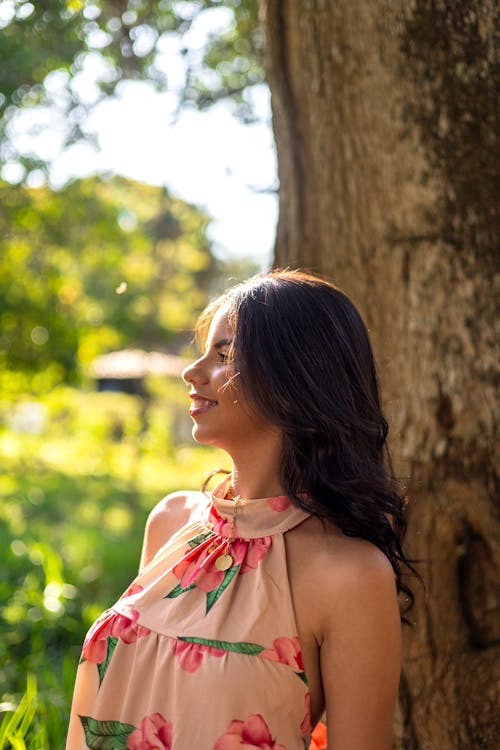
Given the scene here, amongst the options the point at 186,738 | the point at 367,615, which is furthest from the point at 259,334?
the point at 186,738

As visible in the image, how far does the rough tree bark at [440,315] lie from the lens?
2816 millimetres

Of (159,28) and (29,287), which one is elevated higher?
(159,28)

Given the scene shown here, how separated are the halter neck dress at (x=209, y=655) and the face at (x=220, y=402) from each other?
0.50 feet

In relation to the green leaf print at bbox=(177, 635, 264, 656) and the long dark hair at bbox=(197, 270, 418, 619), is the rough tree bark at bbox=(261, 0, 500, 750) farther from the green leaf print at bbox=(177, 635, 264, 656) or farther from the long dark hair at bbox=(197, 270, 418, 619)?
the green leaf print at bbox=(177, 635, 264, 656)

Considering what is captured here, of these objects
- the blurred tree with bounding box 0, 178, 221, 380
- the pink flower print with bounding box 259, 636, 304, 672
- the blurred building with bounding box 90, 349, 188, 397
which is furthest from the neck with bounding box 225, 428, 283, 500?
the blurred building with bounding box 90, 349, 188, 397

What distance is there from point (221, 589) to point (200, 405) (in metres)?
0.41

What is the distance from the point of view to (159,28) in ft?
17.9

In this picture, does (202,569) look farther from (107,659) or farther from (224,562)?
(107,659)

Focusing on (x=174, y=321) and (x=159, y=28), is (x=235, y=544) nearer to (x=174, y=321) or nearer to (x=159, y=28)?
(x=159, y=28)

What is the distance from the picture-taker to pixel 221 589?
206 centimetres

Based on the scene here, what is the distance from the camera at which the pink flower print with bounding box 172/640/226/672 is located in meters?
1.95

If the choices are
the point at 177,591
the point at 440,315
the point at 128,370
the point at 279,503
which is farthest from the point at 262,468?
the point at 128,370

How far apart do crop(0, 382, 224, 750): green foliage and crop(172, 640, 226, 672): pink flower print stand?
1.20 metres

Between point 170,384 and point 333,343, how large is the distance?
77.3 feet
